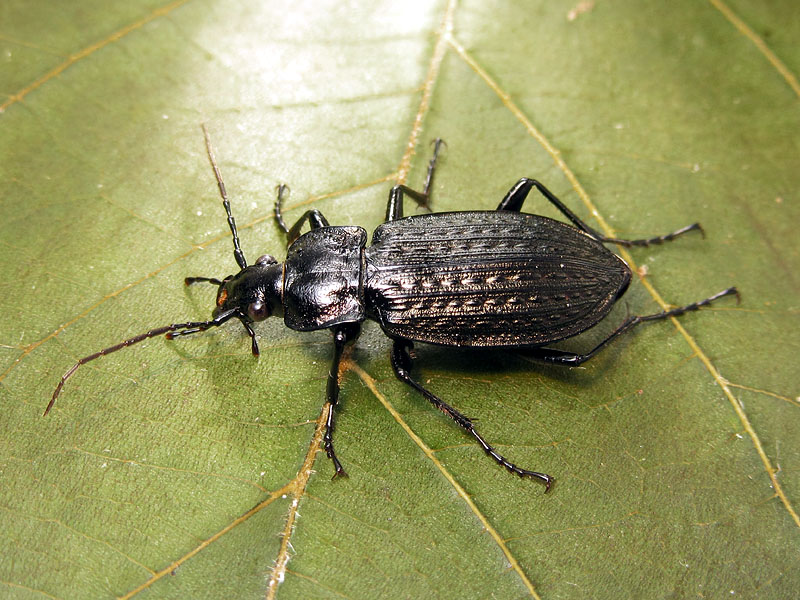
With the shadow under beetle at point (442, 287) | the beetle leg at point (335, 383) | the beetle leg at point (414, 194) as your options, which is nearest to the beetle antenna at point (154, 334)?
the shadow under beetle at point (442, 287)

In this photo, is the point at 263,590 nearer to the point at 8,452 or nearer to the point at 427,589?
the point at 427,589

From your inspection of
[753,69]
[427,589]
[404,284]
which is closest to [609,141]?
[753,69]

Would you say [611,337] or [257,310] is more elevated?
[257,310]

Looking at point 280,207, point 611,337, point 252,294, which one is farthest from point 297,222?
point 611,337

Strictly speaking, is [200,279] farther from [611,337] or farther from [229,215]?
[611,337]

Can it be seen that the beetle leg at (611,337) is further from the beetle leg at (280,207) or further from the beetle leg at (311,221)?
the beetle leg at (280,207)

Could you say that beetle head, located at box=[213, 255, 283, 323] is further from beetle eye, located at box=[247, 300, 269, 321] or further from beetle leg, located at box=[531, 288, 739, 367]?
beetle leg, located at box=[531, 288, 739, 367]

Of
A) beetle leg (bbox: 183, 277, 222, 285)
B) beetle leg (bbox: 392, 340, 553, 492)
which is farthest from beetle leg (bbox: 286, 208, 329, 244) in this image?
beetle leg (bbox: 392, 340, 553, 492)
